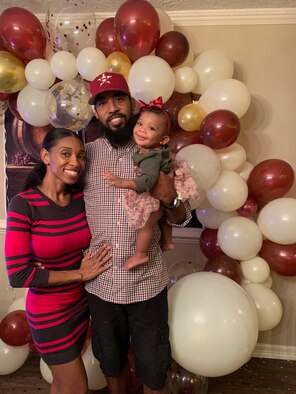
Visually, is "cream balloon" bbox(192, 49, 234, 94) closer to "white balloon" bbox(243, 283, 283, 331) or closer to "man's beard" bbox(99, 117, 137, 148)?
"man's beard" bbox(99, 117, 137, 148)

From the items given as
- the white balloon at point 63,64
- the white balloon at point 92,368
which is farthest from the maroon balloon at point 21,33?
the white balloon at point 92,368

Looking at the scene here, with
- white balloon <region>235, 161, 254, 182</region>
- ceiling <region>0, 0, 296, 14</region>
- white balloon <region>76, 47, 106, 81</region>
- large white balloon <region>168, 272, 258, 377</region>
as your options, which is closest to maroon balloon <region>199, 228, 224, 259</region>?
white balloon <region>235, 161, 254, 182</region>

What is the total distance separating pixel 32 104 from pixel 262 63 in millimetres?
1565

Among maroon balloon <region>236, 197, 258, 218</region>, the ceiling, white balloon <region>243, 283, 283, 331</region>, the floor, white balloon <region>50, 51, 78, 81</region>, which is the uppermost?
the ceiling

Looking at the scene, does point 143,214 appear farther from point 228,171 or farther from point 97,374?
point 97,374

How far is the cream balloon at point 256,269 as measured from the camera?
6.39 ft

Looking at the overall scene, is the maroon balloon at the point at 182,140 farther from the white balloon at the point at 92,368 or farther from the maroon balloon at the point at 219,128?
the white balloon at the point at 92,368

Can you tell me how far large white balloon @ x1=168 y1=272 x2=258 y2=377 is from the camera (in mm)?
1425

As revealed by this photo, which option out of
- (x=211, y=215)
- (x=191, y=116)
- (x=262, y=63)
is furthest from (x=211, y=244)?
(x=262, y=63)

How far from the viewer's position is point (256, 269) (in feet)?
6.39

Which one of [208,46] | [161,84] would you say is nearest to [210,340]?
[161,84]

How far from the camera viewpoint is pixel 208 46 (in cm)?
228

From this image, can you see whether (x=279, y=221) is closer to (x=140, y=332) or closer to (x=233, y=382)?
(x=140, y=332)

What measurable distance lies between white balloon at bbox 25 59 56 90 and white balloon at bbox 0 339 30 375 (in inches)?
65.5
